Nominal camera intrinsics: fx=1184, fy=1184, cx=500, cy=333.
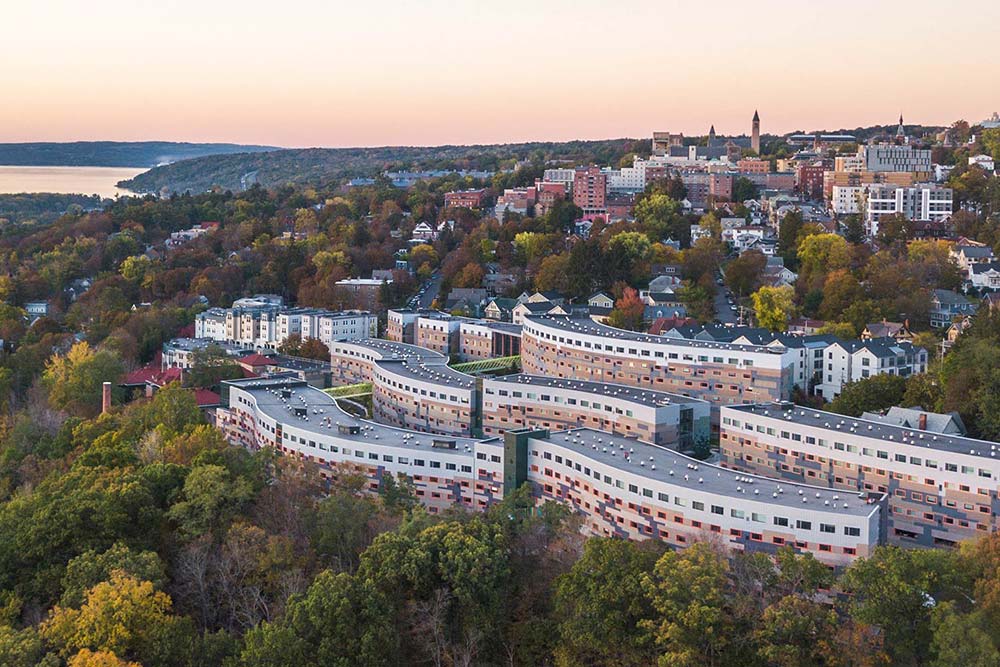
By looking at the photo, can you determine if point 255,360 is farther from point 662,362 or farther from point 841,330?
point 841,330

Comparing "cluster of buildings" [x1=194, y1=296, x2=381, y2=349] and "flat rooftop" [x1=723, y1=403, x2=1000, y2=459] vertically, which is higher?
"flat rooftop" [x1=723, y1=403, x2=1000, y2=459]

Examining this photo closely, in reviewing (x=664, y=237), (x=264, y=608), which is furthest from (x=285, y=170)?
(x=264, y=608)

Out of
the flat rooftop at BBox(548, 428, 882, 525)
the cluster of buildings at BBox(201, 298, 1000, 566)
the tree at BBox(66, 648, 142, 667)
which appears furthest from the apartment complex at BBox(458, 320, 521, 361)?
the tree at BBox(66, 648, 142, 667)

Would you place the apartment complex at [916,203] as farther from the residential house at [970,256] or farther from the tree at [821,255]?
the residential house at [970,256]

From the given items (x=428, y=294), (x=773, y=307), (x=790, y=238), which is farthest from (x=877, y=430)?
(x=428, y=294)

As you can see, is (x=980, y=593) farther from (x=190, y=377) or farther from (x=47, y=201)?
(x=47, y=201)

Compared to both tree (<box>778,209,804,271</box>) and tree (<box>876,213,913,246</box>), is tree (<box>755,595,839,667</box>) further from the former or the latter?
tree (<box>876,213,913,246</box>)

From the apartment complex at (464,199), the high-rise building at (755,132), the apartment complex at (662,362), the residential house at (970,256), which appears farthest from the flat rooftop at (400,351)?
the high-rise building at (755,132)
